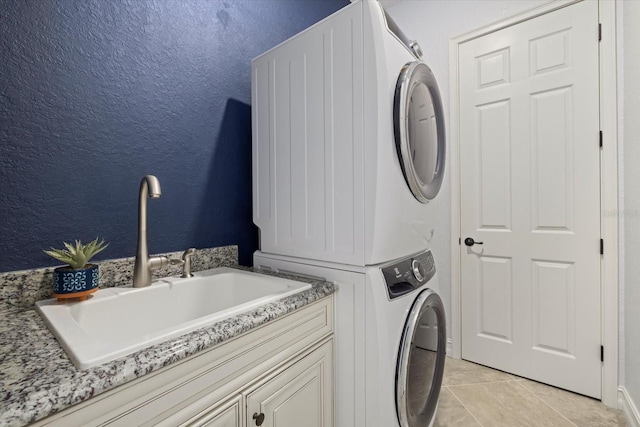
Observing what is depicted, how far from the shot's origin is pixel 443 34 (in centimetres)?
223

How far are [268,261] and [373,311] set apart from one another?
0.60 m

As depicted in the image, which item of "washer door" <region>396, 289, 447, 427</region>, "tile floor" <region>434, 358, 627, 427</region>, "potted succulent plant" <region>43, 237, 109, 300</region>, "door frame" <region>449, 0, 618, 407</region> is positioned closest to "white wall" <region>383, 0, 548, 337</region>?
"tile floor" <region>434, 358, 627, 427</region>

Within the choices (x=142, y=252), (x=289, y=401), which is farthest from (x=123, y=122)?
(x=289, y=401)

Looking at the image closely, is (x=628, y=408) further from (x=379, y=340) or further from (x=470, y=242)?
(x=379, y=340)

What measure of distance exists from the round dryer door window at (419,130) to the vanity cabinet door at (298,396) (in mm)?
766

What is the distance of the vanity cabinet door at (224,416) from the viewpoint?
665 millimetres

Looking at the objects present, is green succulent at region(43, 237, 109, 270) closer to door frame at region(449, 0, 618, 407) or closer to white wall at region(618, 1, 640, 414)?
white wall at region(618, 1, 640, 414)

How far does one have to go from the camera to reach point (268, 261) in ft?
4.59

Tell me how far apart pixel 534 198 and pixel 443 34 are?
1417mm

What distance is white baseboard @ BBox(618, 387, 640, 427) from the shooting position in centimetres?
146

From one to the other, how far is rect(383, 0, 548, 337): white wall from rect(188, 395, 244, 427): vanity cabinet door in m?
1.85

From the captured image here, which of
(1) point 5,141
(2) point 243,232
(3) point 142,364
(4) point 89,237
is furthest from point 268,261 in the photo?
(1) point 5,141

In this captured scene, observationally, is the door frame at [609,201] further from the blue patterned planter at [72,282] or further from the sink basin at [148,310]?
the blue patterned planter at [72,282]

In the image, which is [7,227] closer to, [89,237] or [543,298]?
[89,237]
